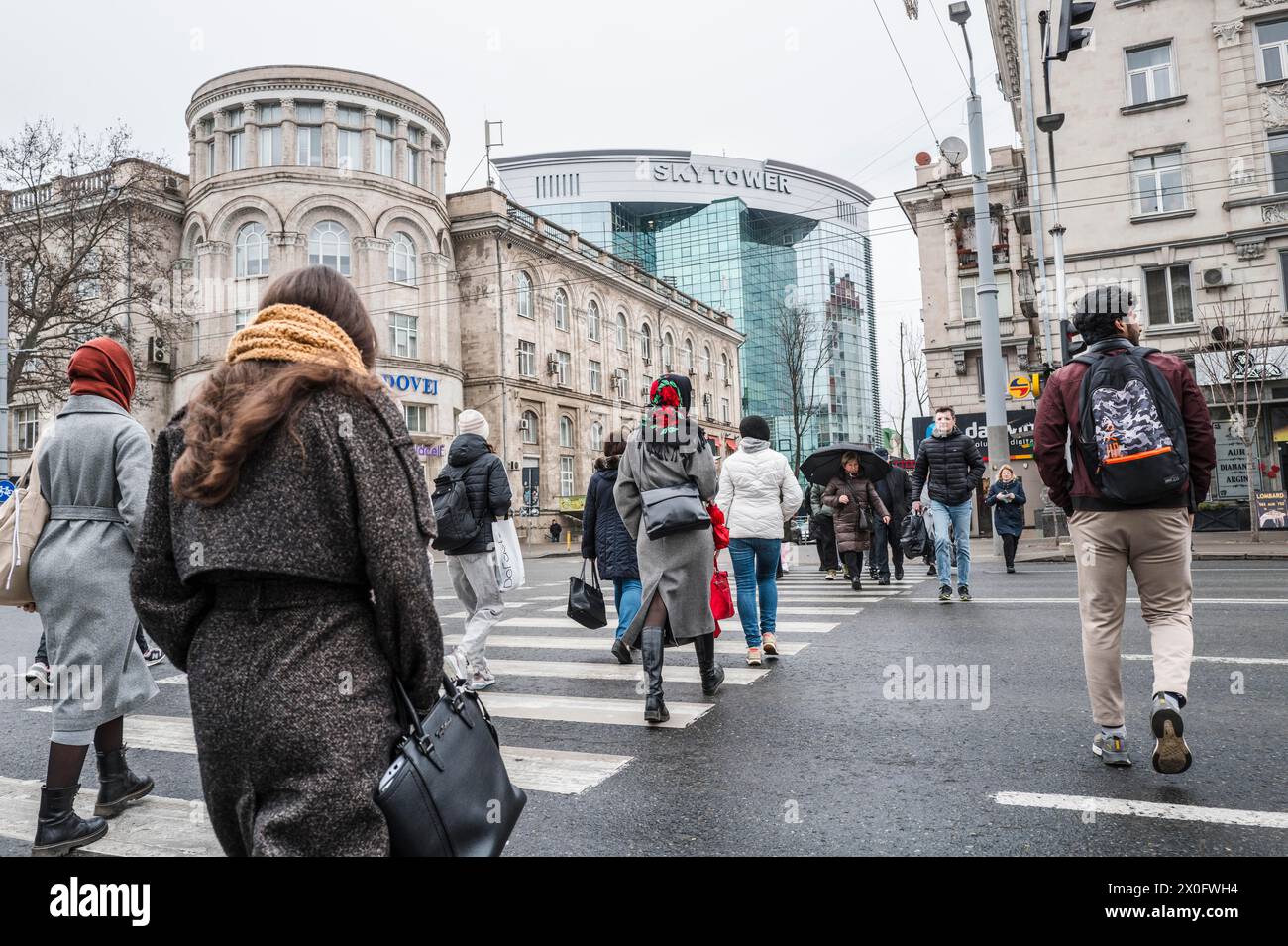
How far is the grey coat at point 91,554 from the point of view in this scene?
357 centimetres

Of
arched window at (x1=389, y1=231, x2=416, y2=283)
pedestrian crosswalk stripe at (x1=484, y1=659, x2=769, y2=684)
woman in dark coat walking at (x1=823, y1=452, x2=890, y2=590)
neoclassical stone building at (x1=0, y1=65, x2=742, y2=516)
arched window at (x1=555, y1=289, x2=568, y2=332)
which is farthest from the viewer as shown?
arched window at (x1=555, y1=289, x2=568, y2=332)

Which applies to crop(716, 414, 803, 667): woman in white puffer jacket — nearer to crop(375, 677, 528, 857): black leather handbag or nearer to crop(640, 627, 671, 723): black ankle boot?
crop(640, 627, 671, 723): black ankle boot

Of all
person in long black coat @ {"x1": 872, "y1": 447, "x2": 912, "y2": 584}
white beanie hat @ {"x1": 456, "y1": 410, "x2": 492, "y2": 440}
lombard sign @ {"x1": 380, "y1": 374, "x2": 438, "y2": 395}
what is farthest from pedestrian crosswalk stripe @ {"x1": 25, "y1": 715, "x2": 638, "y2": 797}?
lombard sign @ {"x1": 380, "y1": 374, "x2": 438, "y2": 395}

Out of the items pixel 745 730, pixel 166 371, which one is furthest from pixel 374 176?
pixel 745 730

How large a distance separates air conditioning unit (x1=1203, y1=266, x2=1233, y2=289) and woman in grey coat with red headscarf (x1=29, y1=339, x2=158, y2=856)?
27508 millimetres

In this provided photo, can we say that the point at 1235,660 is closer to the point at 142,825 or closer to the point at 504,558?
the point at 504,558

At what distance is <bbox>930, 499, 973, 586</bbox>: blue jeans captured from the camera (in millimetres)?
9719

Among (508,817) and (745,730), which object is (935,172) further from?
(508,817)

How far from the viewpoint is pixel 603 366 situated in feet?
167

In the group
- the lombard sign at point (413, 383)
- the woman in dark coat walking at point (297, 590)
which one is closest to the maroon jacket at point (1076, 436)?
the woman in dark coat walking at point (297, 590)

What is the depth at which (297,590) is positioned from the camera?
6.35 ft

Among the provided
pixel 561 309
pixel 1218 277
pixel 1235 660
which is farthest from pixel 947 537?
pixel 561 309

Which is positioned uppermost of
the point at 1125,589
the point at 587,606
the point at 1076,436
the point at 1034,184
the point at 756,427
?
the point at 1034,184

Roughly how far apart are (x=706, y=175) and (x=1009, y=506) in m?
92.5
